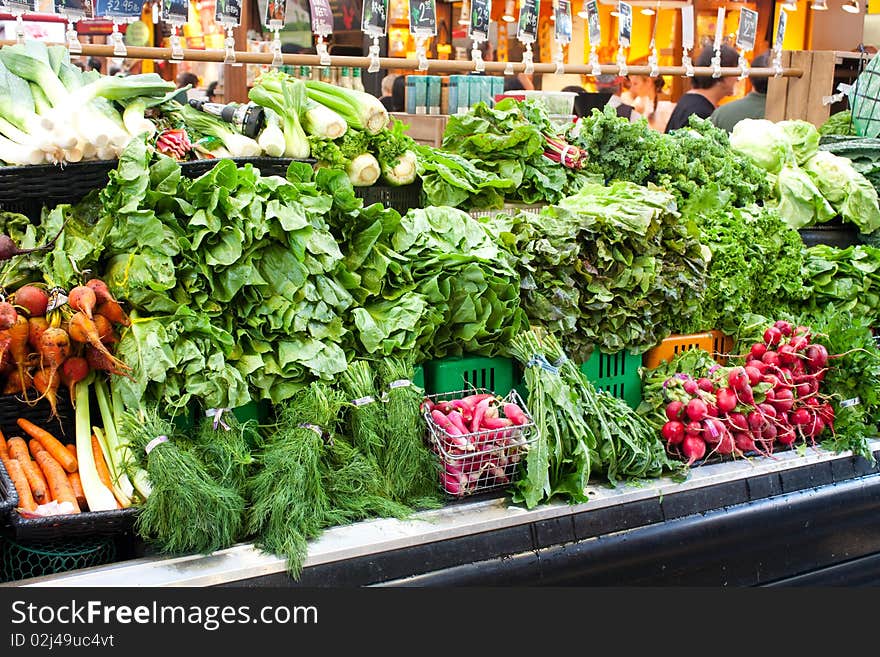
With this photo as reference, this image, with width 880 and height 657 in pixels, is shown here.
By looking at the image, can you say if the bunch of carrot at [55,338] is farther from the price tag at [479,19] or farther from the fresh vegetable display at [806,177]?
the fresh vegetable display at [806,177]

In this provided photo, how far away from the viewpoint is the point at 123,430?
113 inches

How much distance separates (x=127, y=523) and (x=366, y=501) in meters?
0.73

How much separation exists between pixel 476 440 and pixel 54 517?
1313 millimetres

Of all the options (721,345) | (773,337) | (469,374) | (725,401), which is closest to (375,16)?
(469,374)

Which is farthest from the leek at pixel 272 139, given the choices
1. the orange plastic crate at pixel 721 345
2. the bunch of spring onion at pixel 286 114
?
the orange plastic crate at pixel 721 345

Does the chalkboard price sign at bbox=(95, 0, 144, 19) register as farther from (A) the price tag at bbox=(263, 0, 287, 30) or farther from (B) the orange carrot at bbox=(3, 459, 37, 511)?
(B) the orange carrot at bbox=(3, 459, 37, 511)

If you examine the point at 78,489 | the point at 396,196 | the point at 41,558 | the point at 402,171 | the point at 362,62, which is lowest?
the point at 41,558

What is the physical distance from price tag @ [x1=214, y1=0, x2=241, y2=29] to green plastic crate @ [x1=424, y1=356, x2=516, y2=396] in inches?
79.3

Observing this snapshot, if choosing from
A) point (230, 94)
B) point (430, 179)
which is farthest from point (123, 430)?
point (230, 94)

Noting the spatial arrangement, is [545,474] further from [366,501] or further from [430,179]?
[430,179]

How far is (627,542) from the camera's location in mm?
3328

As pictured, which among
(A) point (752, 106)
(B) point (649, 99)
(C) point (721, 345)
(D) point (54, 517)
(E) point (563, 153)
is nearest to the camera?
(D) point (54, 517)

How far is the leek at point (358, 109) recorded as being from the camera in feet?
13.1

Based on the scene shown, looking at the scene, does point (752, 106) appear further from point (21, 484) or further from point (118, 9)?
point (21, 484)
